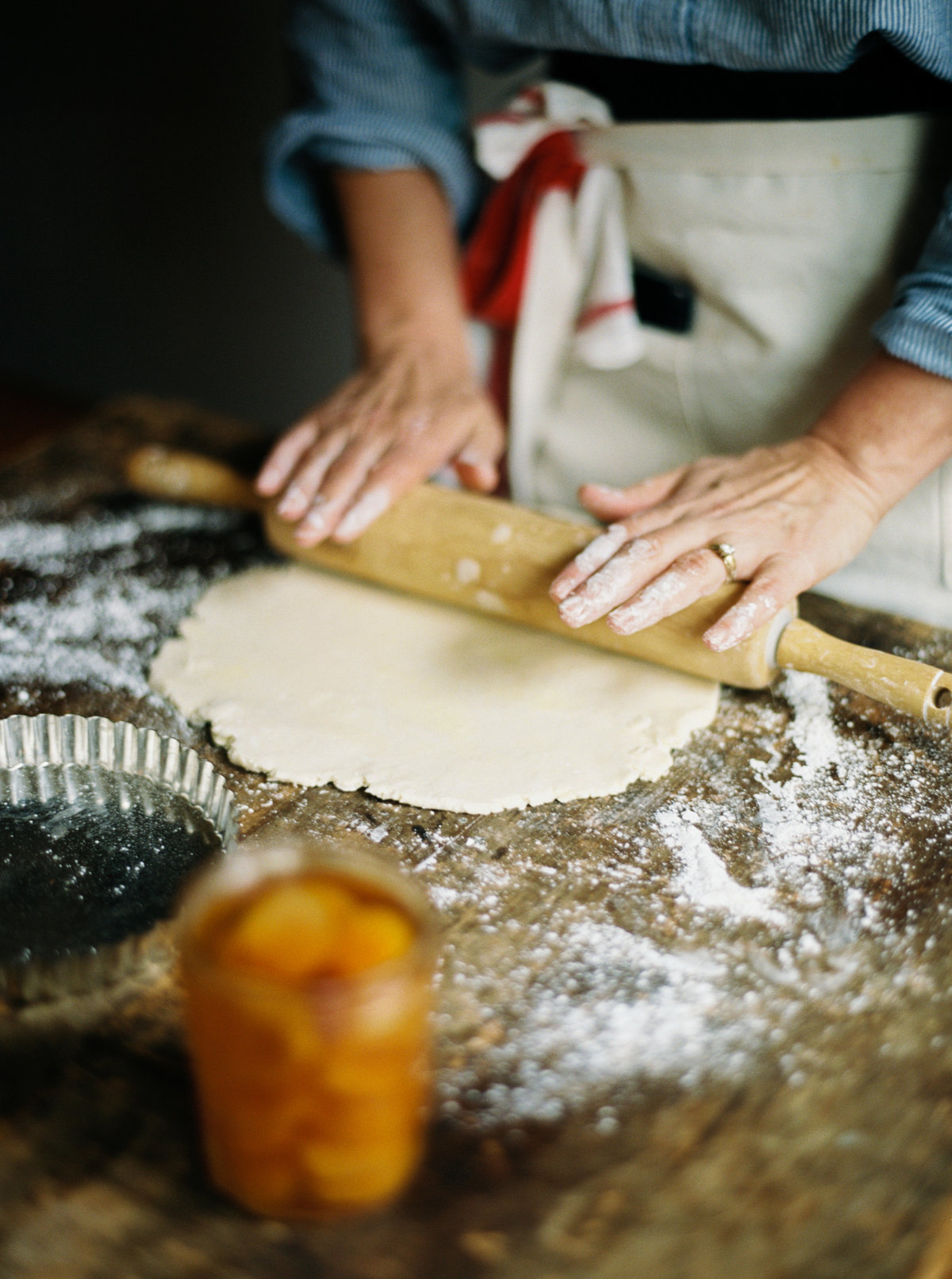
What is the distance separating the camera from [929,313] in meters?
1.19

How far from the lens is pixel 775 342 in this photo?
1510mm

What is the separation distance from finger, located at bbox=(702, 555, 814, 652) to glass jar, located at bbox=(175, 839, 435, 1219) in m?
0.58

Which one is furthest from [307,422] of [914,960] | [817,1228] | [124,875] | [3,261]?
[3,261]

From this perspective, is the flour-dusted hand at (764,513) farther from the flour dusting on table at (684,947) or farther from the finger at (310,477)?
the finger at (310,477)

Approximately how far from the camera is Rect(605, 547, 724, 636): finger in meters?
1.15

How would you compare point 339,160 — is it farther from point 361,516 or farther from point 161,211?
point 161,211

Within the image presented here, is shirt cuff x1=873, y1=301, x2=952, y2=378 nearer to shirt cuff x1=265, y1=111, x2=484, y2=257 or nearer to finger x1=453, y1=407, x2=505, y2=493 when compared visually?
finger x1=453, y1=407, x2=505, y2=493

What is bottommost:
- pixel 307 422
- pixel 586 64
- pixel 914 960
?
pixel 914 960

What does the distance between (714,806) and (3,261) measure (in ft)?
14.1

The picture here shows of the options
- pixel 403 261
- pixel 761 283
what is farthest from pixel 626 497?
pixel 403 261

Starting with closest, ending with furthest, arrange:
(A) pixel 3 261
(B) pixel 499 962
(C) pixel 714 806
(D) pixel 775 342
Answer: (B) pixel 499 962 < (C) pixel 714 806 < (D) pixel 775 342 < (A) pixel 3 261

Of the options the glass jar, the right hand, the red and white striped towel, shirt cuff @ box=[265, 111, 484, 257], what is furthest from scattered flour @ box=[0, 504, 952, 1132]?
shirt cuff @ box=[265, 111, 484, 257]

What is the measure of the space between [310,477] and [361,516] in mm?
120

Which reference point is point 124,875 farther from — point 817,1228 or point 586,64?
point 586,64
